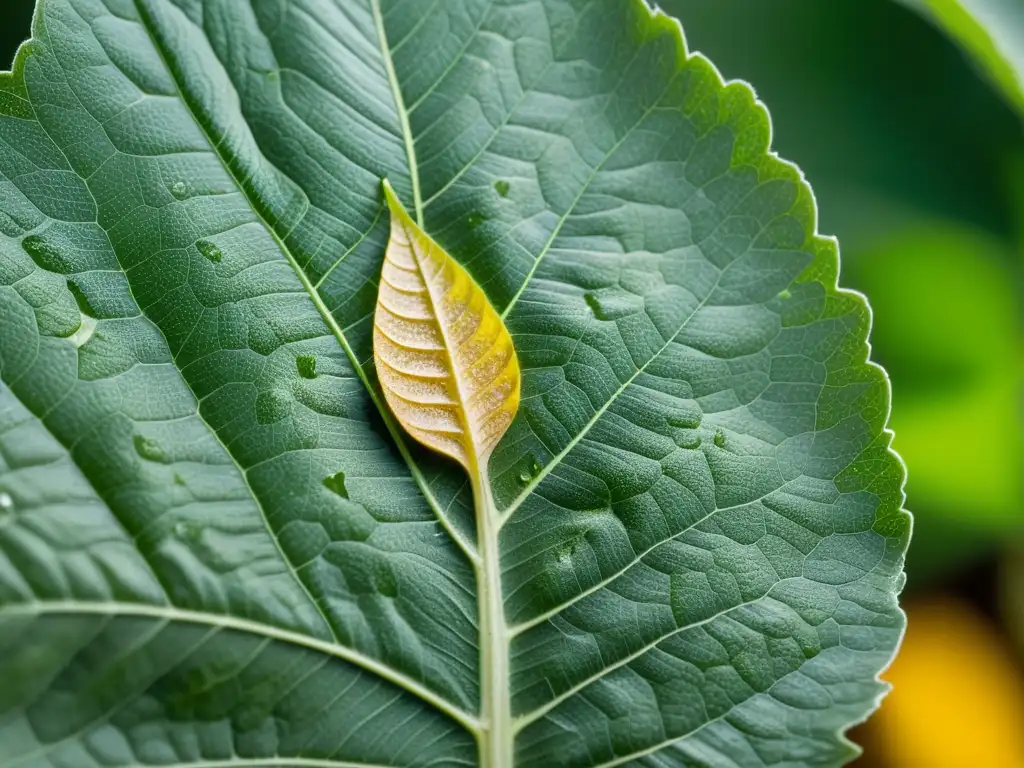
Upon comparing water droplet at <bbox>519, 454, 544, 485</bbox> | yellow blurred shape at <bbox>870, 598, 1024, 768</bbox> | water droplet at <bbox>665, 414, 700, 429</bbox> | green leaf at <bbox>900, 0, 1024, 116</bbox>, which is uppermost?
green leaf at <bbox>900, 0, 1024, 116</bbox>

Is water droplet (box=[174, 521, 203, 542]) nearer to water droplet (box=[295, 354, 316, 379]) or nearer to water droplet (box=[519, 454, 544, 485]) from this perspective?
water droplet (box=[295, 354, 316, 379])

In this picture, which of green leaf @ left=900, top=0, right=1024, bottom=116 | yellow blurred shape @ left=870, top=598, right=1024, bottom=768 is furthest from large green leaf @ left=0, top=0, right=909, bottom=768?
yellow blurred shape @ left=870, top=598, right=1024, bottom=768

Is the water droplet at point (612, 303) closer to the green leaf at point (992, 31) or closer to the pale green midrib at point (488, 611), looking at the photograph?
the pale green midrib at point (488, 611)

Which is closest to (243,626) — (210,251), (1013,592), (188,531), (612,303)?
(188,531)

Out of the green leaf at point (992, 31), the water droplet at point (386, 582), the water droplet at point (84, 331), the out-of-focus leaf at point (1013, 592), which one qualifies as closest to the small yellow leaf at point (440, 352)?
the water droplet at point (386, 582)

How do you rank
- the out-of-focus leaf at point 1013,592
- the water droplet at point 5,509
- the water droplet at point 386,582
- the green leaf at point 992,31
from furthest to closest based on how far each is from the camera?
the out-of-focus leaf at point 1013,592, the green leaf at point 992,31, the water droplet at point 386,582, the water droplet at point 5,509
